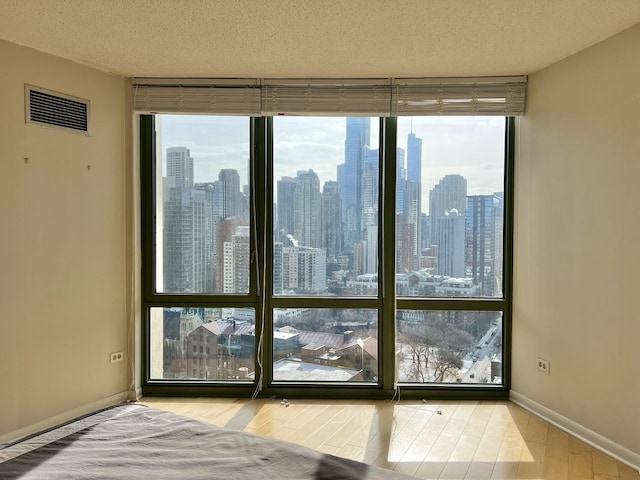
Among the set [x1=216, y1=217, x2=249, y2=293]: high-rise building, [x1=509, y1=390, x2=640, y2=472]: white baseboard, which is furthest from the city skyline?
[x1=509, y1=390, x2=640, y2=472]: white baseboard

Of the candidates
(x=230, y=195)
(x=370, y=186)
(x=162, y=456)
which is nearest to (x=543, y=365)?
(x=370, y=186)

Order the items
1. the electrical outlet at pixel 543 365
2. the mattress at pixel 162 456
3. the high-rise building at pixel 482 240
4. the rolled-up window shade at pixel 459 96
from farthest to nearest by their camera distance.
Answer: the high-rise building at pixel 482 240, the rolled-up window shade at pixel 459 96, the electrical outlet at pixel 543 365, the mattress at pixel 162 456

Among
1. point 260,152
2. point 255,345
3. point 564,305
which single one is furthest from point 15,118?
point 564,305

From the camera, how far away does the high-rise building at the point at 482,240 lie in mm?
3447

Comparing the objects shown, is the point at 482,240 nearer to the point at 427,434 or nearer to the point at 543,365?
the point at 543,365

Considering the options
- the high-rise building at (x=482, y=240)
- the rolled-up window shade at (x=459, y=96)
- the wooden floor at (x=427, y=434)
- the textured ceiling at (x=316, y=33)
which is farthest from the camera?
the high-rise building at (x=482, y=240)

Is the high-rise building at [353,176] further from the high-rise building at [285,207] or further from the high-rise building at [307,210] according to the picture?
the high-rise building at [285,207]

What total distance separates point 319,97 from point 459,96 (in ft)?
3.40

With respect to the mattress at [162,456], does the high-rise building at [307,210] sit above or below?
above

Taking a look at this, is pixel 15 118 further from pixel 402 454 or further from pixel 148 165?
pixel 402 454

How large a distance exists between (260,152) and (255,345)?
1508 millimetres

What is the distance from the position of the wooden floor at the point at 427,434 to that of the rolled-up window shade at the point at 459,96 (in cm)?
217

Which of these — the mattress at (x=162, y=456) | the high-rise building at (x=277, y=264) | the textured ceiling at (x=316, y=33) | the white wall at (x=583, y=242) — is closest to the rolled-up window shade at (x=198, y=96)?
the textured ceiling at (x=316, y=33)

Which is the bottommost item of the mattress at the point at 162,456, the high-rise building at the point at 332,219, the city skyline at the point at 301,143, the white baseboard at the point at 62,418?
the white baseboard at the point at 62,418
